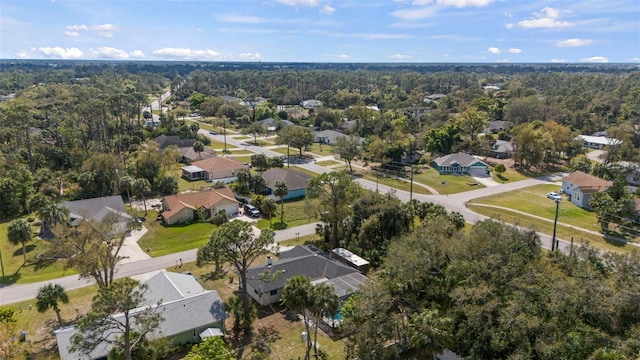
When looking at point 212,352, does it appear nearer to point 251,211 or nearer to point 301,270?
point 301,270

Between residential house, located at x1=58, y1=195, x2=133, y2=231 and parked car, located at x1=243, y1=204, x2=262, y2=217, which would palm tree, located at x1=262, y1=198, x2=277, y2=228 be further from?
residential house, located at x1=58, y1=195, x2=133, y2=231

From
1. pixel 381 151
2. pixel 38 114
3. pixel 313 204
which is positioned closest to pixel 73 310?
pixel 313 204

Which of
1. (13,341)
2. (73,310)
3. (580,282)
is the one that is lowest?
(73,310)

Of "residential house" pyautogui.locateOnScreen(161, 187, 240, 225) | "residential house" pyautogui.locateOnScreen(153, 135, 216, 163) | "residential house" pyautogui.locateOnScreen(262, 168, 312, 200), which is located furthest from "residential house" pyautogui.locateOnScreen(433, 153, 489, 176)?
"residential house" pyautogui.locateOnScreen(153, 135, 216, 163)

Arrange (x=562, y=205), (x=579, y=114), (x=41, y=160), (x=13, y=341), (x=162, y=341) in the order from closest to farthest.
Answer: (x=13, y=341), (x=162, y=341), (x=562, y=205), (x=41, y=160), (x=579, y=114)

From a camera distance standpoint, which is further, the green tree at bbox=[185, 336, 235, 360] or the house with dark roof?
the house with dark roof

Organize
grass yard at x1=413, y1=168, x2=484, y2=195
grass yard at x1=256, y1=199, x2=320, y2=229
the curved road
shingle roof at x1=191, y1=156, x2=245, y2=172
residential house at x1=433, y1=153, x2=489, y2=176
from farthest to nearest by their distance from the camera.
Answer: residential house at x1=433, y1=153, x2=489, y2=176 < shingle roof at x1=191, y1=156, x2=245, y2=172 < grass yard at x1=413, y1=168, x2=484, y2=195 < grass yard at x1=256, y1=199, x2=320, y2=229 < the curved road

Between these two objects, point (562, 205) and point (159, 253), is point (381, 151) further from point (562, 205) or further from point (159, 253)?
point (159, 253)

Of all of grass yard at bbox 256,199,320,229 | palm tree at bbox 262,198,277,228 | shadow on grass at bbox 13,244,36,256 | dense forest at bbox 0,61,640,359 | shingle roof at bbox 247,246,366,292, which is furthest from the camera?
grass yard at bbox 256,199,320,229
